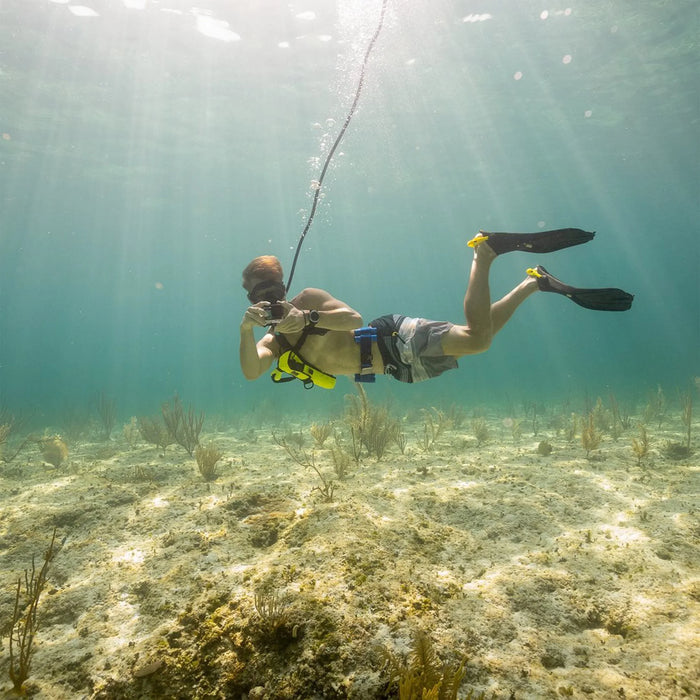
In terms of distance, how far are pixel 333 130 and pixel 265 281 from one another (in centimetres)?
2516

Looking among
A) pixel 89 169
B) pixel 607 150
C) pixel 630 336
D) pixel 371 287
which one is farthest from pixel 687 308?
pixel 89 169

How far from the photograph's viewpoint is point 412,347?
4.38m

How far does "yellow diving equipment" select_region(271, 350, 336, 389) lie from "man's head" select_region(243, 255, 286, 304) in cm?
77

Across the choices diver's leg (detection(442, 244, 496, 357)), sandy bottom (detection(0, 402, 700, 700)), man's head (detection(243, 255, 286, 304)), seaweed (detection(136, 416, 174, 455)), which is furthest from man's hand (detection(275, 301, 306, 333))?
seaweed (detection(136, 416, 174, 455))

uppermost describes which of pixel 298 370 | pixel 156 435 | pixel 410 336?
pixel 410 336

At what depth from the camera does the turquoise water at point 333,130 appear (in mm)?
16250

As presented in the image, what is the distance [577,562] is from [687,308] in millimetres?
168786

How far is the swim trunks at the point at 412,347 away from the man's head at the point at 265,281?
4.35 ft

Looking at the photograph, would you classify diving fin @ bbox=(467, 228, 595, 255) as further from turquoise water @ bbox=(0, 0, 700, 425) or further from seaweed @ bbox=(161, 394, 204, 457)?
turquoise water @ bbox=(0, 0, 700, 425)

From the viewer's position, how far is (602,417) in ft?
33.7

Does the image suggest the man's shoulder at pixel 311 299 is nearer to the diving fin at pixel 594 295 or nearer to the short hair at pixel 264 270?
the short hair at pixel 264 270

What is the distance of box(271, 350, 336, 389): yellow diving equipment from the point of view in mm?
4293

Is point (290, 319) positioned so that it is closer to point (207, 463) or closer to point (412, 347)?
point (412, 347)

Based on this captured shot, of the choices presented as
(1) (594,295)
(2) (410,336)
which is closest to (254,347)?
(2) (410,336)
